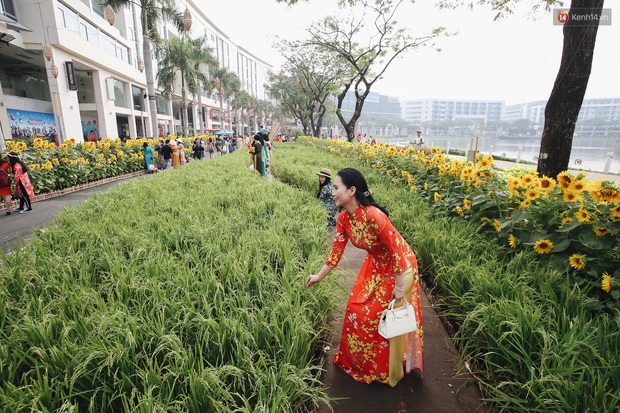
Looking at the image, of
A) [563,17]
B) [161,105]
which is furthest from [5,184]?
[161,105]

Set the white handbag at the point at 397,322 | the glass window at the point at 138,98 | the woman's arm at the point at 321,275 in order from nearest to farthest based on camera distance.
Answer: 1. the white handbag at the point at 397,322
2. the woman's arm at the point at 321,275
3. the glass window at the point at 138,98

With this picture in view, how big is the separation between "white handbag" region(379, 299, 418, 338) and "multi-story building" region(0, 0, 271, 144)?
10419 millimetres

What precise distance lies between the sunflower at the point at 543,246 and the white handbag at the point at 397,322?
57.4 inches

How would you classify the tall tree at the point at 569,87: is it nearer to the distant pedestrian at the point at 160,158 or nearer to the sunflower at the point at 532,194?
the sunflower at the point at 532,194

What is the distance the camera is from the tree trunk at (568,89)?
161 inches

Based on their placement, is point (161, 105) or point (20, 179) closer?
point (20, 179)

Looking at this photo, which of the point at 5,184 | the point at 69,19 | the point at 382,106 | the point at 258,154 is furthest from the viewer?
the point at 382,106

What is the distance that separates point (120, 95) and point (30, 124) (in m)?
8.75

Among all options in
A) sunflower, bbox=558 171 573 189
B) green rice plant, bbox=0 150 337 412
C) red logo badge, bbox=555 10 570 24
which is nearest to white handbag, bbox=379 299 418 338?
green rice plant, bbox=0 150 337 412

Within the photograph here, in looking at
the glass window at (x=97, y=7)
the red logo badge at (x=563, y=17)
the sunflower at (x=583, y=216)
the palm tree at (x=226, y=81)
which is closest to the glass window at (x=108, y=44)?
the glass window at (x=97, y=7)

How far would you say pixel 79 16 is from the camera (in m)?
19.9

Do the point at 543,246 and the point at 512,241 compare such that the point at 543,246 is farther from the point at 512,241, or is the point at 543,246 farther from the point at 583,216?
the point at 583,216

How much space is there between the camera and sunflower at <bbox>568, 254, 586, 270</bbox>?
223cm

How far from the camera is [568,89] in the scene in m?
4.23
